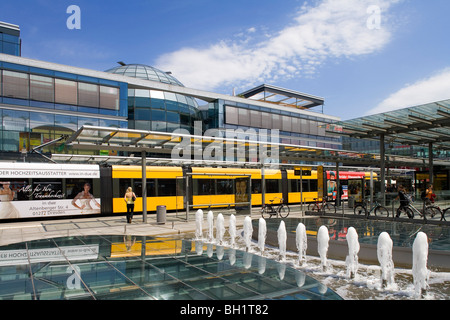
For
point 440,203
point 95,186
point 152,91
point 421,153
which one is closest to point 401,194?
point 440,203

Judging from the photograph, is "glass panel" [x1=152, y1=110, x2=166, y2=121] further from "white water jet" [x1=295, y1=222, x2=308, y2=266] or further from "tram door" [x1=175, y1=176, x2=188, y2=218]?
"white water jet" [x1=295, y1=222, x2=308, y2=266]

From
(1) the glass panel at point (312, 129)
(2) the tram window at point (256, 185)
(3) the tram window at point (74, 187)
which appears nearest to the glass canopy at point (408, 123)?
(2) the tram window at point (256, 185)

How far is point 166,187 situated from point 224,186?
406 cm

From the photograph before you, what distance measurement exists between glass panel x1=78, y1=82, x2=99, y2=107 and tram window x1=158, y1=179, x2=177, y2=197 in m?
16.7

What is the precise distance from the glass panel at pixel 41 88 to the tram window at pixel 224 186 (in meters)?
18.7

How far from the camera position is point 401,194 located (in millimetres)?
14477

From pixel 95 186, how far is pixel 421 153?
95.3ft

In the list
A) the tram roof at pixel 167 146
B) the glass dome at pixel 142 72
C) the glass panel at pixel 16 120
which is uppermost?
the glass dome at pixel 142 72

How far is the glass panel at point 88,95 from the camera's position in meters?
32.6

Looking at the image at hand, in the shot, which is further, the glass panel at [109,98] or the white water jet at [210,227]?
the glass panel at [109,98]

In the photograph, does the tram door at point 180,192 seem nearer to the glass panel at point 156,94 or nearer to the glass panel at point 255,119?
the glass panel at point 156,94

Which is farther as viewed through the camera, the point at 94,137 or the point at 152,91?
the point at 152,91

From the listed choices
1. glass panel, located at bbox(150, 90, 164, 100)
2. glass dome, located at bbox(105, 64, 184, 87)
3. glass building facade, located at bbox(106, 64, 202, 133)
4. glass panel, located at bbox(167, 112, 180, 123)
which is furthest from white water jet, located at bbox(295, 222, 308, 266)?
glass dome, located at bbox(105, 64, 184, 87)
